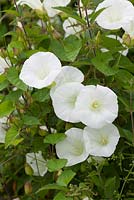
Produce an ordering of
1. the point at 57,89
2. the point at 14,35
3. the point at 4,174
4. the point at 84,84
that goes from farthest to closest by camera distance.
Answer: the point at 4,174 → the point at 14,35 → the point at 84,84 → the point at 57,89

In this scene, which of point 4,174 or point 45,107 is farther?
point 4,174

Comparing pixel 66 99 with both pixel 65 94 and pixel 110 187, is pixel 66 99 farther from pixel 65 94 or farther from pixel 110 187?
pixel 110 187

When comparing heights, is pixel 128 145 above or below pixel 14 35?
below

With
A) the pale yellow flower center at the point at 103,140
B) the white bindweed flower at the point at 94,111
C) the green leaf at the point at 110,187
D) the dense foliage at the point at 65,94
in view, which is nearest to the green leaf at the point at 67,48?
the dense foliage at the point at 65,94

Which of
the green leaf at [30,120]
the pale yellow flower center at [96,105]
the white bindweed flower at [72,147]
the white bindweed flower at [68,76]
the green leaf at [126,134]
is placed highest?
the white bindweed flower at [68,76]

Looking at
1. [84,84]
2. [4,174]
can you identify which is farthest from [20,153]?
[84,84]

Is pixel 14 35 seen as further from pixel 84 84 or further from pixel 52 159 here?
pixel 52 159

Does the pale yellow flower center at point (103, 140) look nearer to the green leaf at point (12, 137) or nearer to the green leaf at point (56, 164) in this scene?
the green leaf at point (56, 164)
